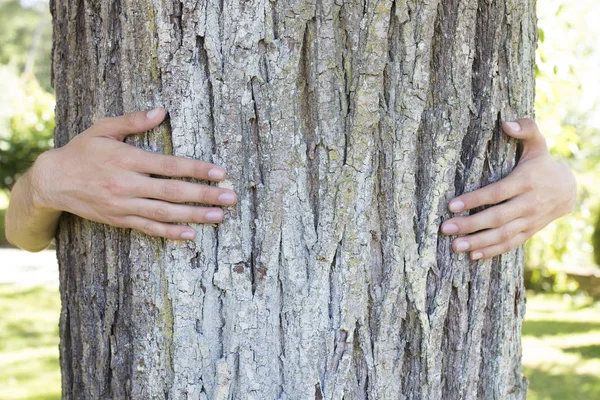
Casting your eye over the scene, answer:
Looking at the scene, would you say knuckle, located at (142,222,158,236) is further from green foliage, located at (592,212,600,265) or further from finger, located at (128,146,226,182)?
green foliage, located at (592,212,600,265)

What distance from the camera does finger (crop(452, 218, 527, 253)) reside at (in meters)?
1.69

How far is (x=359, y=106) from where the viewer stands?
160 centimetres

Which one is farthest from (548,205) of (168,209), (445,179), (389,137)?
(168,209)

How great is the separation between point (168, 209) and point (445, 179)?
2.34 feet

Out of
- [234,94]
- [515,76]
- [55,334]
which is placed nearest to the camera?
[234,94]

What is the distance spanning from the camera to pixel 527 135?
1764mm

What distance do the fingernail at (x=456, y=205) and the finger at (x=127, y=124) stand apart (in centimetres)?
77

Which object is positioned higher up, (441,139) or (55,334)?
(441,139)

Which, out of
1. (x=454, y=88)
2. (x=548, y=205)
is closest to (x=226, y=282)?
(x=454, y=88)

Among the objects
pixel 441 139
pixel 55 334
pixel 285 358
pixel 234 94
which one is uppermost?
pixel 234 94

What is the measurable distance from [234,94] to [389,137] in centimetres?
40

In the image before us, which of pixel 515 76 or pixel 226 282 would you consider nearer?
pixel 226 282

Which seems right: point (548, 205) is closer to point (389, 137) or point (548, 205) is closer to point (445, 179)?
point (445, 179)

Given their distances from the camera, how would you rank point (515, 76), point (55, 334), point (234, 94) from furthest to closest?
point (55, 334) < point (515, 76) < point (234, 94)
